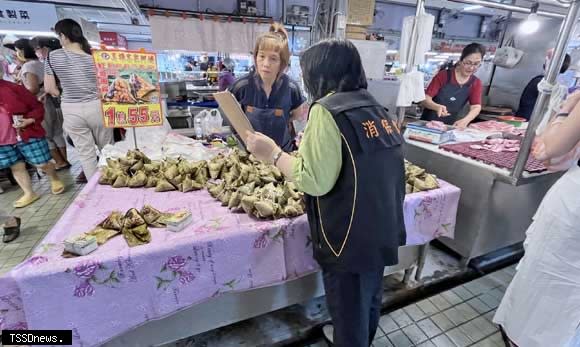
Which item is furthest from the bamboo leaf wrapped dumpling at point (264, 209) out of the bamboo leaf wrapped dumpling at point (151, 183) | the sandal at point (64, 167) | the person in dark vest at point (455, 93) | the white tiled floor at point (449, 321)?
the sandal at point (64, 167)

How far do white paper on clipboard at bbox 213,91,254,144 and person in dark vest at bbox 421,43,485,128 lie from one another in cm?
239

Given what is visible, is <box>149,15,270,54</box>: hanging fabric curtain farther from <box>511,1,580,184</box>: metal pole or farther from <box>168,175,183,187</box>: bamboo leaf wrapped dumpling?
<box>511,1,580,184</box>: metal pole

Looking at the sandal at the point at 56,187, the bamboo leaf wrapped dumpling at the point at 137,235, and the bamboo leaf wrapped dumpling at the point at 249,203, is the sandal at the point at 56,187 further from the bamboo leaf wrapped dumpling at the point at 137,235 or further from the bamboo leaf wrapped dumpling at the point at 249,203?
the bamboo leaf wrapped dumpling at the point at 249,203

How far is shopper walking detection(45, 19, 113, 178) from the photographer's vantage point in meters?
2.59

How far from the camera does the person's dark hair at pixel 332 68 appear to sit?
959 mm

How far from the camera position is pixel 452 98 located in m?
3.00

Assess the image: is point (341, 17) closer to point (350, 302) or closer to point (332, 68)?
point (332, 68)

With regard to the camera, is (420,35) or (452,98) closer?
(420,35)

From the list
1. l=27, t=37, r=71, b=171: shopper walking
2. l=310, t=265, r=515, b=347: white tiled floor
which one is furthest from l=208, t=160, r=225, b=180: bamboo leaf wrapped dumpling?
l=27, t=37, r=71, b=171: shopper walking

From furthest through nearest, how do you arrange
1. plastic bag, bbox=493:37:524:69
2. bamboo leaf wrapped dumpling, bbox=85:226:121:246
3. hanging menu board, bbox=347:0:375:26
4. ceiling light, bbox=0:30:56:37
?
ceiling light, bbox=0:30:56:37 < plastic bag, bbox=493:37:524:69 < hanging menu board, bbox=347:0:375:26 < bamboo leaf wrapped dumpling, bbox=85:226:121:246

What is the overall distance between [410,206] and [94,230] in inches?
61.7

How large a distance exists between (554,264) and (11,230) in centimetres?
400

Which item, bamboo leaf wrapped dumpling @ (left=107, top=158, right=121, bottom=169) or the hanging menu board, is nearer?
bamboo leaf wrapped dumpling @ (left=107, top=158, right=121, bottom=169)

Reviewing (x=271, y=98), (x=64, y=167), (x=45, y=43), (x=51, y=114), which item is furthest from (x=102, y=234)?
(x=64, y=167)
